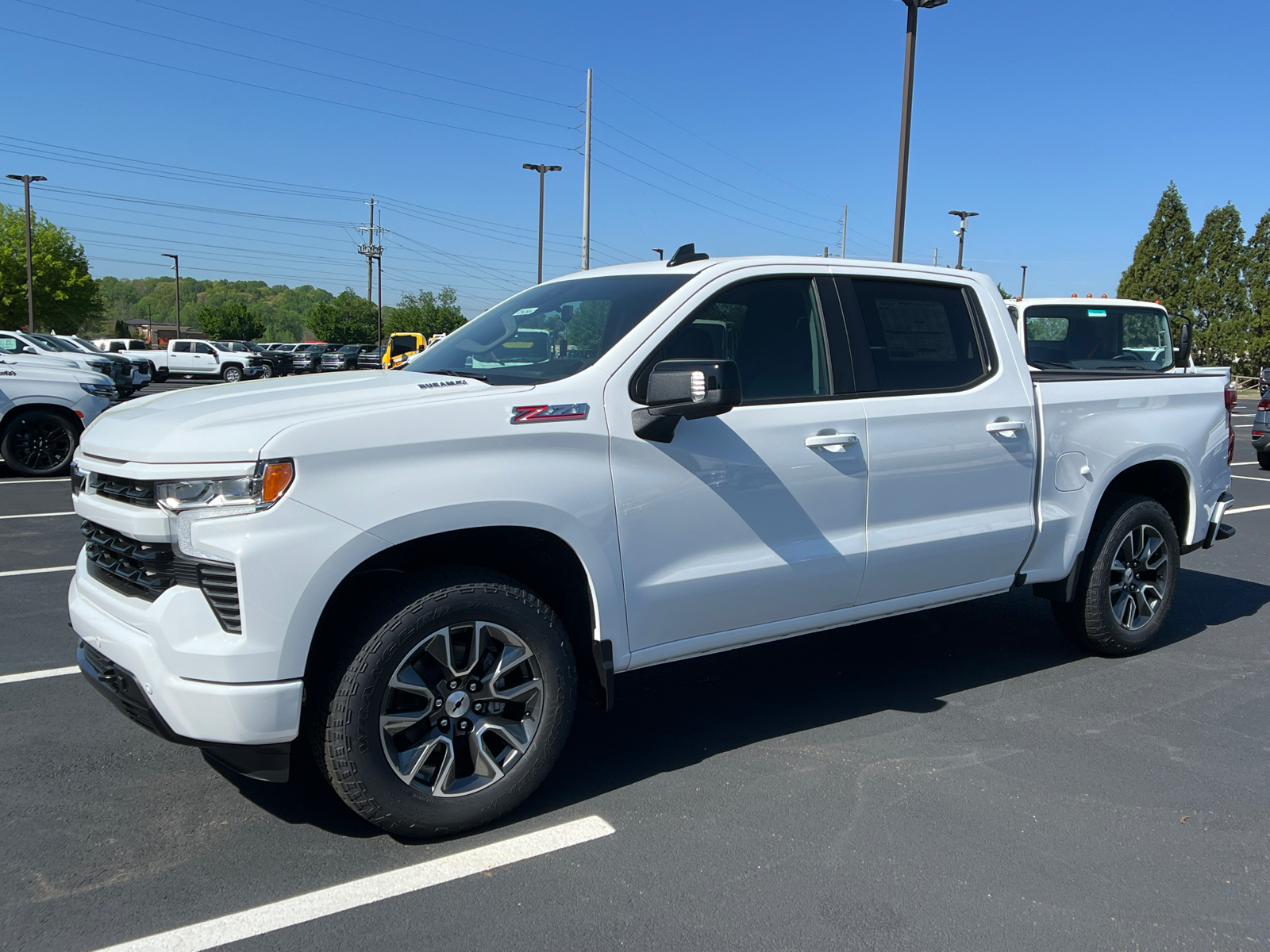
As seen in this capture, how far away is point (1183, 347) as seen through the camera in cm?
1041

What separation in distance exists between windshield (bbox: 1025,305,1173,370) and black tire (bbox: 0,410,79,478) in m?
11.0

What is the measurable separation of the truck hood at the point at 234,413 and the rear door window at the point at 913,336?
5.32ft

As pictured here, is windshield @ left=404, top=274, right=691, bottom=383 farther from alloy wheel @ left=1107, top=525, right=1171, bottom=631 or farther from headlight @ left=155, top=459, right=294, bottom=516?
alloy wheel @ left=1107, top=525, right=1171, bottom=631

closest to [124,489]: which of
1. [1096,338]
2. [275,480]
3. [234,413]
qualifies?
[234,413]

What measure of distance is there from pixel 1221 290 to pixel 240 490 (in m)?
57.2

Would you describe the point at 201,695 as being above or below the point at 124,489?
below

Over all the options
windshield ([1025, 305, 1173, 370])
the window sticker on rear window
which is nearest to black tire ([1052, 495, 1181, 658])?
the window sticker on rear window

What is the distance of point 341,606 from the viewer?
3.21 metres

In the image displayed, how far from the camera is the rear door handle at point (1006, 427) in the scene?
4.44 meters

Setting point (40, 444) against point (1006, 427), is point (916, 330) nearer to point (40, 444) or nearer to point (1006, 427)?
point (1006, 427)

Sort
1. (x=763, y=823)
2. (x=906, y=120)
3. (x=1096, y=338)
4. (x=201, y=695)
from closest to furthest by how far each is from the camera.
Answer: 1. (x=201, y=695)
2. (x=763, y=823)
3. (x=1096, y=338)
4. (x=906, y=120)

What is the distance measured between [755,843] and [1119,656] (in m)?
3.05

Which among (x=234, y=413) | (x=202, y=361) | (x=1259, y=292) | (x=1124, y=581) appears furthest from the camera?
(x=1259, y=292)

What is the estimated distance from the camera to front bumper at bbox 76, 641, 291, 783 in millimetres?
2922
